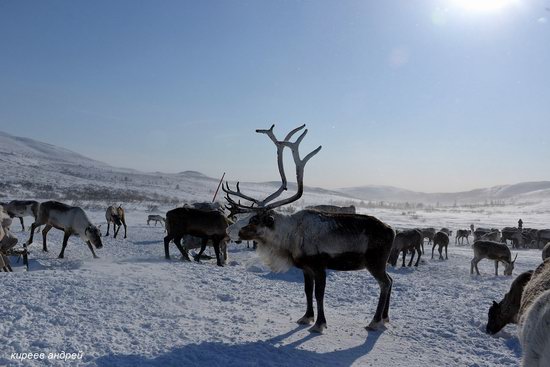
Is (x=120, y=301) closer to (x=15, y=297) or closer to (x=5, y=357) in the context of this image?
(x=15, y=297)

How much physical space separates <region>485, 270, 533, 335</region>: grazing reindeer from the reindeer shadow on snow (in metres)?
2.21

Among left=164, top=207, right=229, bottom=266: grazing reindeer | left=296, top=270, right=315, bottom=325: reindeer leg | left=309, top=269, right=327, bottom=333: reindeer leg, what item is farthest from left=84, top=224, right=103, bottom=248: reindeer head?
left=309, top=269, right=327, bottom=333: reindeer leg

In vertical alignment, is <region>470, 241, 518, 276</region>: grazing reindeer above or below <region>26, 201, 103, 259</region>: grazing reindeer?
below

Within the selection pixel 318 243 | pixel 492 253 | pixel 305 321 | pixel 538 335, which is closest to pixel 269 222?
pixel 318 243

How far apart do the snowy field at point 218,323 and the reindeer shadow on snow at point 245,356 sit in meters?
0.01

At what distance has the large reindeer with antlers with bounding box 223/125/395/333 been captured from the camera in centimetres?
599

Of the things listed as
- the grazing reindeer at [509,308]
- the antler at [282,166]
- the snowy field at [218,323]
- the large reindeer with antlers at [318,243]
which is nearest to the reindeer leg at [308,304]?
the large reindeer with antlers at [318,243]

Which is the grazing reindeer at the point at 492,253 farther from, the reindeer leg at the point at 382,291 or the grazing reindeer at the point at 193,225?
the reindeer leg at the point at 382,291

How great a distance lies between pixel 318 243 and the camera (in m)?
5.99

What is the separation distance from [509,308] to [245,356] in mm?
4076

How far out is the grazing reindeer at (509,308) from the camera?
18.7ft

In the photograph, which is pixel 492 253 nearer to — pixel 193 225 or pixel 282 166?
pixel 193 225

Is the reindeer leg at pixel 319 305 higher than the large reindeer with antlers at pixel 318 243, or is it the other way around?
the large reindeer with antlers at pixel 318 243

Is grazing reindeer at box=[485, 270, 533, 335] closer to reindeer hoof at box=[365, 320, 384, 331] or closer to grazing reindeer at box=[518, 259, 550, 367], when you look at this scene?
reindeer hoof at box=[365, 320, 384, 331]
